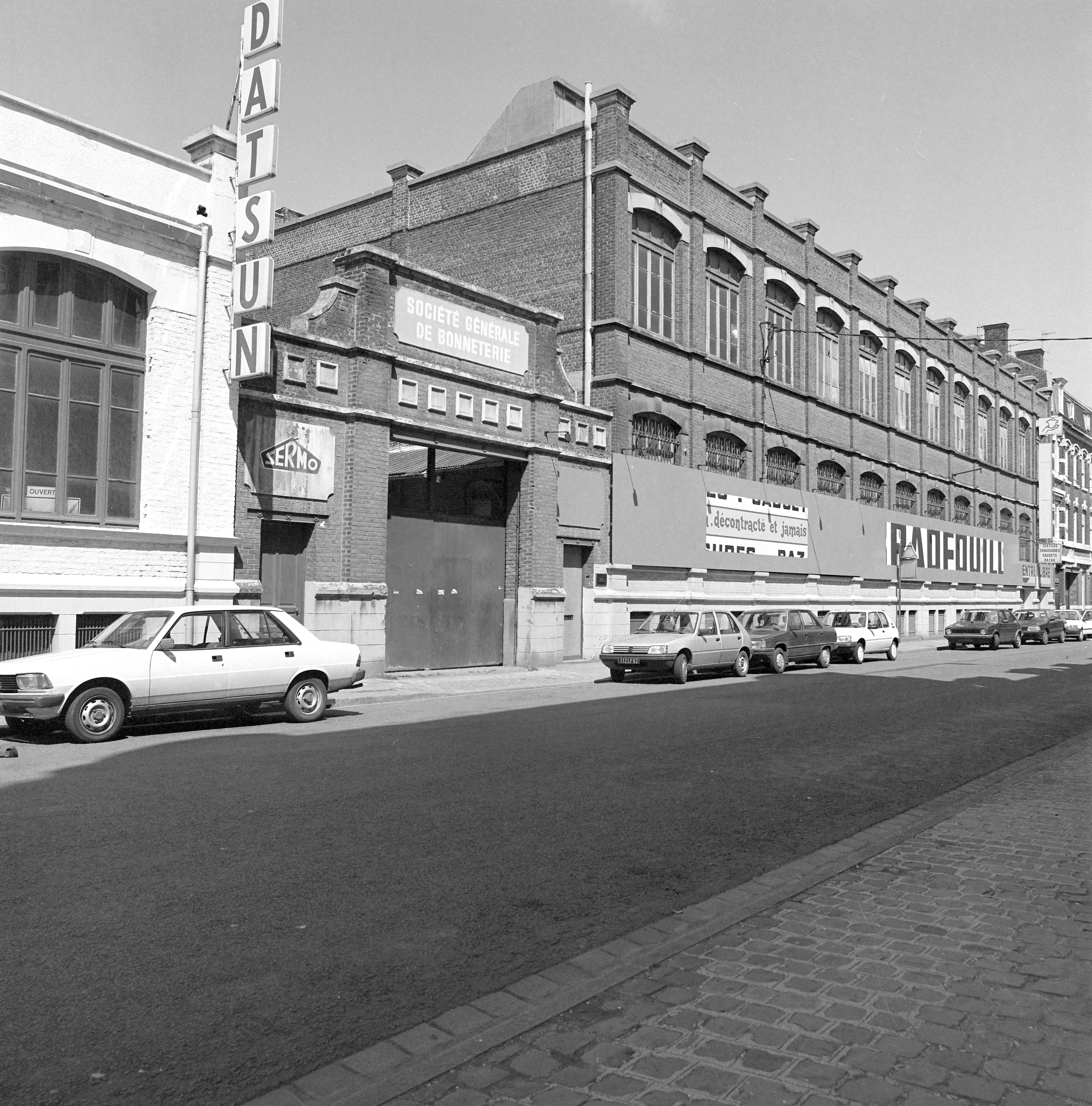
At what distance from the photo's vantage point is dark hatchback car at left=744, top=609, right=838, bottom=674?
23328 mm

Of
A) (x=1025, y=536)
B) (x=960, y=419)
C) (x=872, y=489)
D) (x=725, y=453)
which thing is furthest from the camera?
(x=1025, y=536)

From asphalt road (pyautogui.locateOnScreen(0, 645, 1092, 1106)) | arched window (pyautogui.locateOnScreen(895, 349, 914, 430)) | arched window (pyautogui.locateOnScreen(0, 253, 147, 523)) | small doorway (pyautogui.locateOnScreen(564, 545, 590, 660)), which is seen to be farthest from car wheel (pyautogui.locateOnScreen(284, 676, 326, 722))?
arched window (pyautogui.locateOnScreen(895, 349, 914, 430))

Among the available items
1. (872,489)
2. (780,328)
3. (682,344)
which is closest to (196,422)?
(682,344)

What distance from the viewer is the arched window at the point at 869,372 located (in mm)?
38844

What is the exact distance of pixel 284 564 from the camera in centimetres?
1900

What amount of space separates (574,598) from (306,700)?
1247cm

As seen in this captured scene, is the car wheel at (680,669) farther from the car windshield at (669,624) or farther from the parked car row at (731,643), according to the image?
the car windshield at (669,624)

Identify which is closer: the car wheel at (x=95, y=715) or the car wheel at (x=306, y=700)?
the car wheel at (x=95, y=715)

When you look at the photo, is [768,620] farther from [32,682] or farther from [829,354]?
[32,682]

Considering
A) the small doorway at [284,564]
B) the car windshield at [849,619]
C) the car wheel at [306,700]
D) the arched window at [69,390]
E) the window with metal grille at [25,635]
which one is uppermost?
the arched window at [69,390]

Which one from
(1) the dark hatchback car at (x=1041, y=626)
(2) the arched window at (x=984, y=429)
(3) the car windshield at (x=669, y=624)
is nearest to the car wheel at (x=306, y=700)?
(3) the car windshield at (x=669, y=624)

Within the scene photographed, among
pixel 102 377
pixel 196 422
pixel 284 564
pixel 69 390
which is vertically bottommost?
pixel 284 564

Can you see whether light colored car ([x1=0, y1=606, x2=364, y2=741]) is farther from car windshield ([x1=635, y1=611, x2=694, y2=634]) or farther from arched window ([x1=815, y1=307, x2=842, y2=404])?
arched window ([x1=815, y1=307, x2=842, y2=404])

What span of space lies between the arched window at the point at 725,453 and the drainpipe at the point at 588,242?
503 centimetres
